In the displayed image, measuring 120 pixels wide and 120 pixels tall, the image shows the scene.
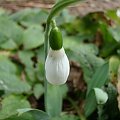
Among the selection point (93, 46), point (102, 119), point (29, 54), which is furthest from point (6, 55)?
point (102, 119)

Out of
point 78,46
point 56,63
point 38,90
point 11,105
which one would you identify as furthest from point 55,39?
point 78,46

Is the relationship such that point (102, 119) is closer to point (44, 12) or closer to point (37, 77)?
point (37, 77)

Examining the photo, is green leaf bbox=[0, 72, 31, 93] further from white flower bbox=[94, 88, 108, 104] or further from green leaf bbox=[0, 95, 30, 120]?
white flower bbox=[94, 88, 108, 104]

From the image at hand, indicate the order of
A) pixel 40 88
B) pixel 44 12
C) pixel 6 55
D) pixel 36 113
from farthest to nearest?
pixel 44 12
pixel 6 55
pixel 40 88
pixel 36 113

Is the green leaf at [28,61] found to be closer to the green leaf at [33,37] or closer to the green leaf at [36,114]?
the green leaf at [33,37]

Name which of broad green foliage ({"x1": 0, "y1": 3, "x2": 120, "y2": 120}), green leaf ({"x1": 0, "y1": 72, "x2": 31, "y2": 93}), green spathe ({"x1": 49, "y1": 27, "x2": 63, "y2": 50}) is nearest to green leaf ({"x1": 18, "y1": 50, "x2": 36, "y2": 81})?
broad green foliage ({"x1": 0, "y1": 3, "x2": 120, "y2": 120})

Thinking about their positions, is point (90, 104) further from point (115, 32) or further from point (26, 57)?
point (115, 32)

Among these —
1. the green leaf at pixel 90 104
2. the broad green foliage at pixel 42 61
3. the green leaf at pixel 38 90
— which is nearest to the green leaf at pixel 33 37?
the broad green foliage at pixel 42 61
